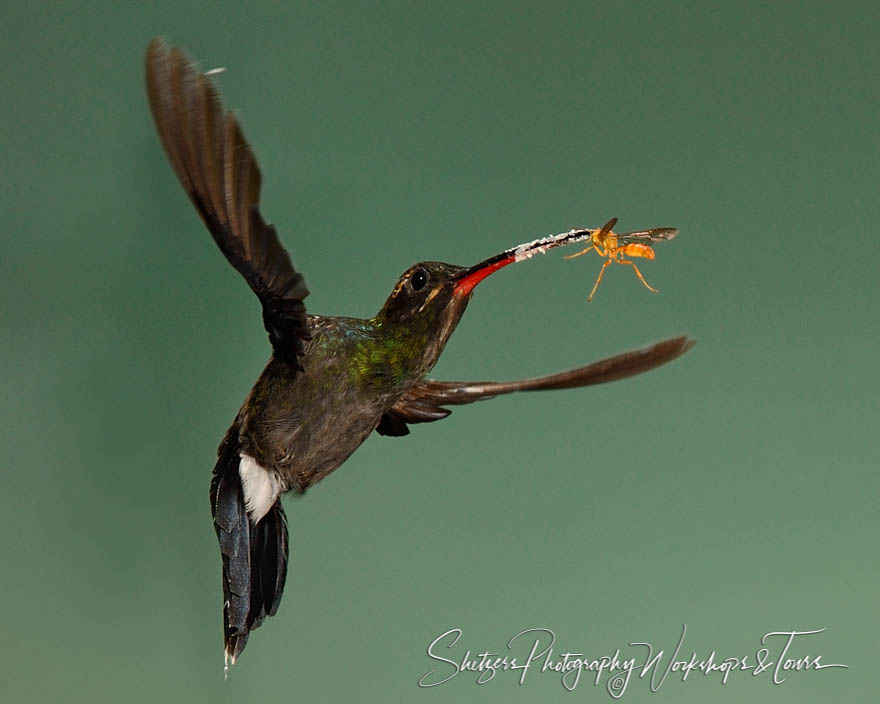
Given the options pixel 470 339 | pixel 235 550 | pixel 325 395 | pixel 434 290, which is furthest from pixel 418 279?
pixel 470 339

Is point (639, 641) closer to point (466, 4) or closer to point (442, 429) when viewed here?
point (442, 429)

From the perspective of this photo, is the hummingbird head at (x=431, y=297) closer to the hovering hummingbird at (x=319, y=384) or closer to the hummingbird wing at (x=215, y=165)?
the hovering hummingbird at (x=319, y=384)

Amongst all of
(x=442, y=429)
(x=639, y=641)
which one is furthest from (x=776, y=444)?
(x=442, y=429)

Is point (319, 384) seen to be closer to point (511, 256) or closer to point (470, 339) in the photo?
point (511, 256)

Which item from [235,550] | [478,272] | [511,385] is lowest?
[235,550]

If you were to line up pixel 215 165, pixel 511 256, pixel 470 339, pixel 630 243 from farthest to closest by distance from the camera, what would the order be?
pixel 470 339
pixel 630 243
pixel 511 256
pixel 215 165

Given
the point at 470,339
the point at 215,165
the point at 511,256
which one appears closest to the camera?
the point at 215,165

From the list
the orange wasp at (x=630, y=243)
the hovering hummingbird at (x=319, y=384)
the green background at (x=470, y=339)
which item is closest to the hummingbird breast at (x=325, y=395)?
the hovering hummingbird at (x=319, y=384)

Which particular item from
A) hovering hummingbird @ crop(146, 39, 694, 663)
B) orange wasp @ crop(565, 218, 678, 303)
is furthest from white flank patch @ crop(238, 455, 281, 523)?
orange wasp @ crop(565, 218, 678, 303)
